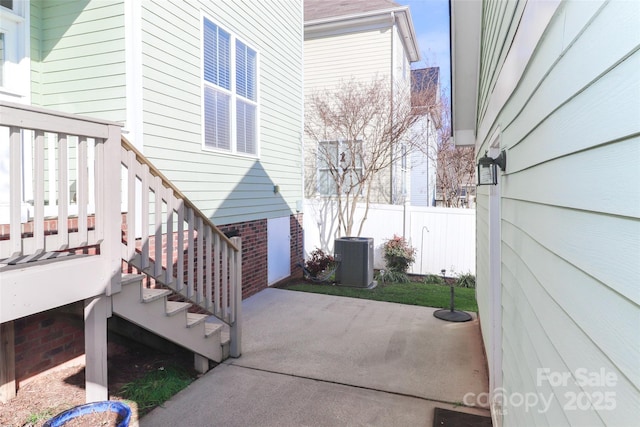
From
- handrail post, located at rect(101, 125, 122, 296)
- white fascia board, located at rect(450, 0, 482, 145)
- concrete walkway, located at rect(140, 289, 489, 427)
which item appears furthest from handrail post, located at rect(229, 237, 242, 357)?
white fascia board, located at rect(450, 0, 482, 145)

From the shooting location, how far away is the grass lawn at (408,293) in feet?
23.8

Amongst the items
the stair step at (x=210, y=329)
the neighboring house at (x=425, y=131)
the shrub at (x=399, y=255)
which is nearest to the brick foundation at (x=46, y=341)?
Answer: the stair step at (x=210, y=329)

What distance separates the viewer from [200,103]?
225 inches

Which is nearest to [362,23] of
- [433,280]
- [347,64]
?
[347,64]

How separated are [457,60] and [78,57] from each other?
192 inches

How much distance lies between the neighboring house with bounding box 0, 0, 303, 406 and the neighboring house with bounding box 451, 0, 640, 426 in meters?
2.85

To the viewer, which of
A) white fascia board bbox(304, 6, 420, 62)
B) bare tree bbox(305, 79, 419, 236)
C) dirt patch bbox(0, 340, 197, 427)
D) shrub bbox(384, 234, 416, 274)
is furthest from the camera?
white fascia board bbox(304, 6, 420, 62)

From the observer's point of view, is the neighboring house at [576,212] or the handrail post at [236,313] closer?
the neighboring house at [576,212]

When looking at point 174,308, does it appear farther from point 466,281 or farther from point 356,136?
point 356,136

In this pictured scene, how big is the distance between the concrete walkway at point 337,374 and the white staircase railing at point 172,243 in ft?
2.16

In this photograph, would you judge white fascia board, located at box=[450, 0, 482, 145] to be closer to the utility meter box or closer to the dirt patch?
the utility meter box

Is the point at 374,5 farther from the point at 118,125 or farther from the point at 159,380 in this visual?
the point at 159,380

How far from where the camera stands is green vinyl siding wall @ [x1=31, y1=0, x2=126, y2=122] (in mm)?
4523

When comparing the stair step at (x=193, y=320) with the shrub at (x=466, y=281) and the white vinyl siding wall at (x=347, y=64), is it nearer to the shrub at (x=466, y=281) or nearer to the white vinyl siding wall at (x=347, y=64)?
the shrub at (x=466, y=281)
